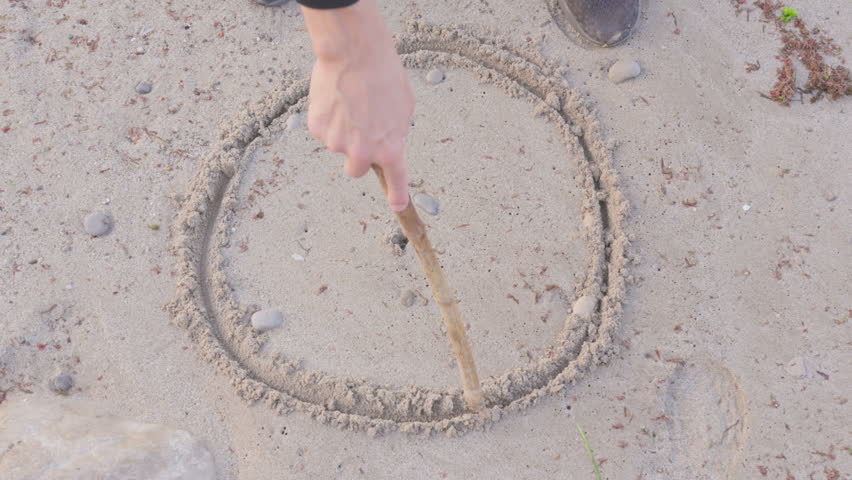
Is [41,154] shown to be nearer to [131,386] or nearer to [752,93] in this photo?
[131,386]

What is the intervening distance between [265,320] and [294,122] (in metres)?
1.03

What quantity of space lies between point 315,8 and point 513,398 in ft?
6.22

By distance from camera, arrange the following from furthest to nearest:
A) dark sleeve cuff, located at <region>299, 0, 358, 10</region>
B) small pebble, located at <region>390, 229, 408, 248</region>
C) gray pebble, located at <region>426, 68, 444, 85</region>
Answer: gray pebble, located at <region>426, 68, 444, 85</region> < small pebble, located at <region>390, 229, 408, 248</region> < dark sleeve cuff, located at <region>299, 0, 358, 10</region>

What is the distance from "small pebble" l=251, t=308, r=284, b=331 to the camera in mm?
2889

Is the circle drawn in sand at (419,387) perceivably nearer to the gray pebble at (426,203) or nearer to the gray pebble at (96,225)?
the gray pebble at (96,225)

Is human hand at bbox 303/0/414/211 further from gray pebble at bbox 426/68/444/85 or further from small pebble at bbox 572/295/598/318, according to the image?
gray pebble at bbox 426/68/444/85

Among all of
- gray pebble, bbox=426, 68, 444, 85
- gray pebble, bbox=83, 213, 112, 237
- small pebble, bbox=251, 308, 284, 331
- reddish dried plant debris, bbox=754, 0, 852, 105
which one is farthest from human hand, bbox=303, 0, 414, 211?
reddish dried plant debris, bbox=754, 0, 852, 105

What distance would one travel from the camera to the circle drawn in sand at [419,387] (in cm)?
272

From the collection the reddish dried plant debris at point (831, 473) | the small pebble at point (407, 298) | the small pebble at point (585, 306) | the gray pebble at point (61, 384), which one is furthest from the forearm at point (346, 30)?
the reddish dried plant debris at point (831, 473)

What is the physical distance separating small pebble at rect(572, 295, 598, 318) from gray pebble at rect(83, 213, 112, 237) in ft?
7.25

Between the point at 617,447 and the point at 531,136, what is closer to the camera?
the point at 617,447

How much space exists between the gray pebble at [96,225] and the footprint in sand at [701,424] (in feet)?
8.64

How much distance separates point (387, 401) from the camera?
273cm

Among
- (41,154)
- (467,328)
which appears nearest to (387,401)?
(467,328)
